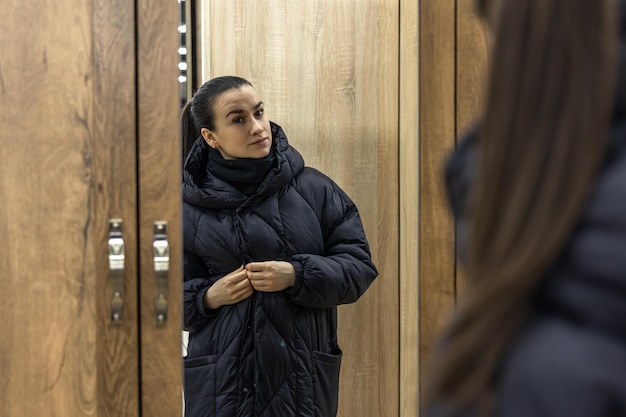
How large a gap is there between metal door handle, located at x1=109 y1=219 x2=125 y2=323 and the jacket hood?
1.34 ft

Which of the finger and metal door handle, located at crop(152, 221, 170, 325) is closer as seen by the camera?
metal door handle, located at crop(152, 221, 170, 325)

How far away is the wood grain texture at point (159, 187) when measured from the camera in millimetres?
1538

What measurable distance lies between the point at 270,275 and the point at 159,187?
45cm

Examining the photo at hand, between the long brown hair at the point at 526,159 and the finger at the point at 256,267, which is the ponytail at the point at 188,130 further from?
the long brown hair at the point at 526,159

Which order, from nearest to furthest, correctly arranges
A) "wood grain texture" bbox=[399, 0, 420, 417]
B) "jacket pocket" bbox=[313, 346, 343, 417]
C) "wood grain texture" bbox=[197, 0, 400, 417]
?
"wood grain texture" bbox=[399, 0, 420, 417], "jacket pocket" bbox=[313, 346, 343, 417], "wood grain texture" bbox=[197, 0, 400, 417]

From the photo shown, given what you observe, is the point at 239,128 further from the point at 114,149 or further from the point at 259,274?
the point at 114,149

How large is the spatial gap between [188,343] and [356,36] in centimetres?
81

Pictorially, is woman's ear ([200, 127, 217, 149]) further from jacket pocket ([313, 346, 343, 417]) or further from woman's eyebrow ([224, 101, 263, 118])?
jacket pocket ([313, 346, 343, 417])

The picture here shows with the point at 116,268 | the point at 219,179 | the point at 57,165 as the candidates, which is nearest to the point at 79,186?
the point at 57,165

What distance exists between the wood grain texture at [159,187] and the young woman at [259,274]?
36 centimetres

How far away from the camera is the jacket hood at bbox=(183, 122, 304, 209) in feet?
6.36

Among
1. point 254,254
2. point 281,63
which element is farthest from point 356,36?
point 254,254

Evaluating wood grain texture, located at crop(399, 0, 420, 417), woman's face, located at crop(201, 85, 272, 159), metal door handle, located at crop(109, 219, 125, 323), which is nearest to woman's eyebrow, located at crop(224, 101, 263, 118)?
woman's face, located at crop(201, 85, 272, 159)

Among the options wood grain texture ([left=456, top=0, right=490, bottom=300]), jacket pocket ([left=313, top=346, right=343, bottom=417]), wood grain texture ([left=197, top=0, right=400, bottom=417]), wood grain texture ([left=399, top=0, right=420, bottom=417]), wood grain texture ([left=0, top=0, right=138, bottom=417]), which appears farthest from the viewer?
wood grain texture ([left=197, top=0, right=400, bottom=417])
